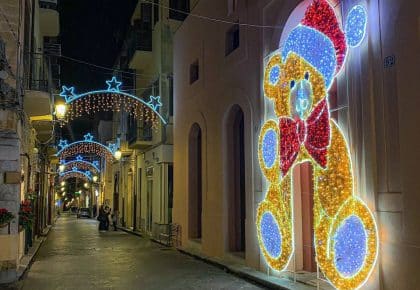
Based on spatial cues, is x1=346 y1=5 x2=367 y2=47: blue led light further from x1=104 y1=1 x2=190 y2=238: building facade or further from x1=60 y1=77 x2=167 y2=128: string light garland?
x1=104 y1=1 x2=190 y2=238: building facade

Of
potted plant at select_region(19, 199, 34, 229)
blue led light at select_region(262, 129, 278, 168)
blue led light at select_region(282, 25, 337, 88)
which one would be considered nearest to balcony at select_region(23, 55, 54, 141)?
potted plant at select_region(19, 199, 34, 229)

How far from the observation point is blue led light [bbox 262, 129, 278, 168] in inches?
425

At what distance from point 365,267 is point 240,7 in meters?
7.87

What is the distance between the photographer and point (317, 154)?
9039mm

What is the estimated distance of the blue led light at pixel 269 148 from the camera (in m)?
10.8

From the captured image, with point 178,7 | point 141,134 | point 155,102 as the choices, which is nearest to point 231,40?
point 178,7

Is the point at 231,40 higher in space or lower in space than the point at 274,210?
higher

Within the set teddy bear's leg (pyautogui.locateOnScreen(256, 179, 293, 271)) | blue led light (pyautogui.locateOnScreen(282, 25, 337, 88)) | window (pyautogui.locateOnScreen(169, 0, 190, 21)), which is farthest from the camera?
window (pyautogui.locateOnScreen(169, 0, 190, 21))

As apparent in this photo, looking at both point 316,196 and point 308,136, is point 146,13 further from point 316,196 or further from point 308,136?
point 316,196

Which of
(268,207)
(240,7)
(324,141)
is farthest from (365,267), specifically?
(240,7)

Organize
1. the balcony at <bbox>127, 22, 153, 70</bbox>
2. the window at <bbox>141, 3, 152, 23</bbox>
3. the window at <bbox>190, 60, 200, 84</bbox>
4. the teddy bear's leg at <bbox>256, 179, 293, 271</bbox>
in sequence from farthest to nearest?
the window at <bbox>141, 3, 152, 23</bbox>
the balcony at <bbox>127, 22, 153, 70</bbox>
the window at <bbox>190, 60, 200, 84</bbox>
the teddy bear's leg at <bbox>256, 179, 293, 271</bbox>

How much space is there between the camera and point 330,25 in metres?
8.86

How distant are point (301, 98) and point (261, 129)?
1763mm

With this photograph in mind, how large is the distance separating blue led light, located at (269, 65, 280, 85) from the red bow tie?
92 centimetres
